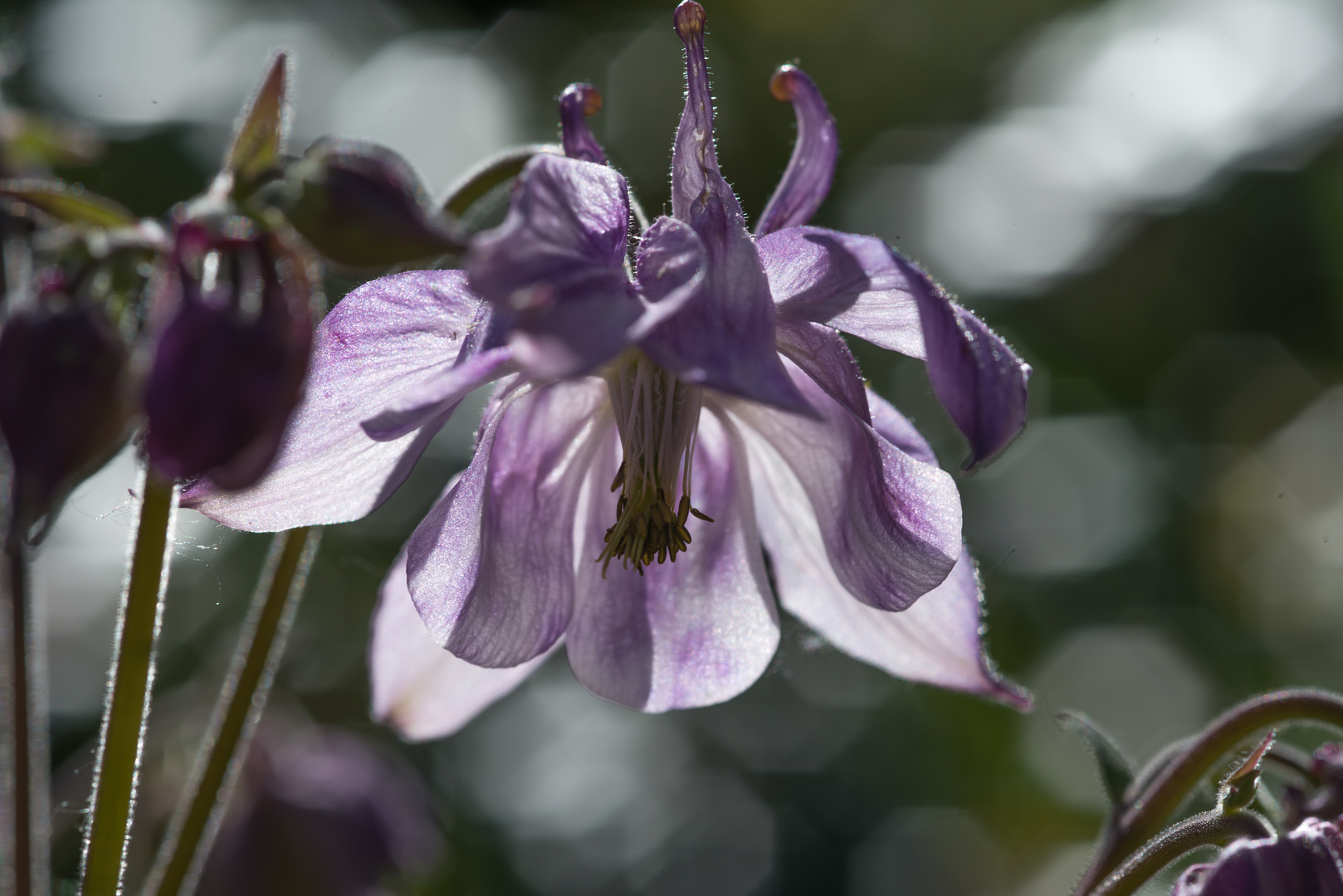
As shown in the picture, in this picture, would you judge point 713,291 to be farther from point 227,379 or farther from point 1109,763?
point 1109,763

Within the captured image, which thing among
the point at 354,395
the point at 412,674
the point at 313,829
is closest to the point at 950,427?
the point at 313,829

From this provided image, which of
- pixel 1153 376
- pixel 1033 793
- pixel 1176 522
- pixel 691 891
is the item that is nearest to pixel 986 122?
pixel 1153 376

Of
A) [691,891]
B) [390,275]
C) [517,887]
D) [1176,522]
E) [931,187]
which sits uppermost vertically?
[390,275]

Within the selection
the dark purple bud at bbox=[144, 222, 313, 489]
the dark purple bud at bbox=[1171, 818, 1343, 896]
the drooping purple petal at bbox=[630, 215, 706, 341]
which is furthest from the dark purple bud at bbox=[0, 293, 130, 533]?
the dark purple bud at bbox=[1171, 818, 1343, 896]

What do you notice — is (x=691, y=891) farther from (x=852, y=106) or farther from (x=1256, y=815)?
(x=1256, y=815)

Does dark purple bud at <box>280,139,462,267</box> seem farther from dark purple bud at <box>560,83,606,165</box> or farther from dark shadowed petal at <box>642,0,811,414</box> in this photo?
dark purple bud at <box>560,83,606,165</box>
